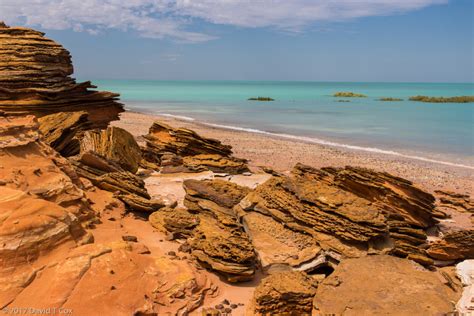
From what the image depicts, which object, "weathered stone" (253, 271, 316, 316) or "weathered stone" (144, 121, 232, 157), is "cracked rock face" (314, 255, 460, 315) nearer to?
"weathered stone" (253, 271, 316, 316)

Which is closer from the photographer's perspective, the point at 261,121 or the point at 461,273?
the point at 461,273

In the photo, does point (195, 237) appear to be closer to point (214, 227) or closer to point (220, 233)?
point (214, 227)

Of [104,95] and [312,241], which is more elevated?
[104,95]

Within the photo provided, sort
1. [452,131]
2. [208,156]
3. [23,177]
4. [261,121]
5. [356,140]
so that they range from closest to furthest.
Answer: [23,177] < [208,156] < [356,140] < [452,131] < [261,121]

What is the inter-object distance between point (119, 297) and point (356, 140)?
91.9 ft

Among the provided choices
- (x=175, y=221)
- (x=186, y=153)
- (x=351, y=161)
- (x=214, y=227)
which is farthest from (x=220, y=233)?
(x=351, y=161)

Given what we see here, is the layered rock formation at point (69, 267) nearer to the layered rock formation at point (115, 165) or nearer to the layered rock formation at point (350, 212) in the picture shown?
the layered rock formation at point (115, 165)

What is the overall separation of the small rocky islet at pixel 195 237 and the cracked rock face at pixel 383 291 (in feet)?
0.09

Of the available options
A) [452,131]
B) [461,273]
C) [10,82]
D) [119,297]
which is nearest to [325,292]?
[461,273]

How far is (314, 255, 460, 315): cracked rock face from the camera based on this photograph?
6.35 meters

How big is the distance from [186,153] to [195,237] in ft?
28.3

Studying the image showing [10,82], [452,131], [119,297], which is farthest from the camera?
[452,131]

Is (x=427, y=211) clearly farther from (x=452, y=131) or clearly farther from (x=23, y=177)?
(x=452, y=131)

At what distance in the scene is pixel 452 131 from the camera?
124ft
